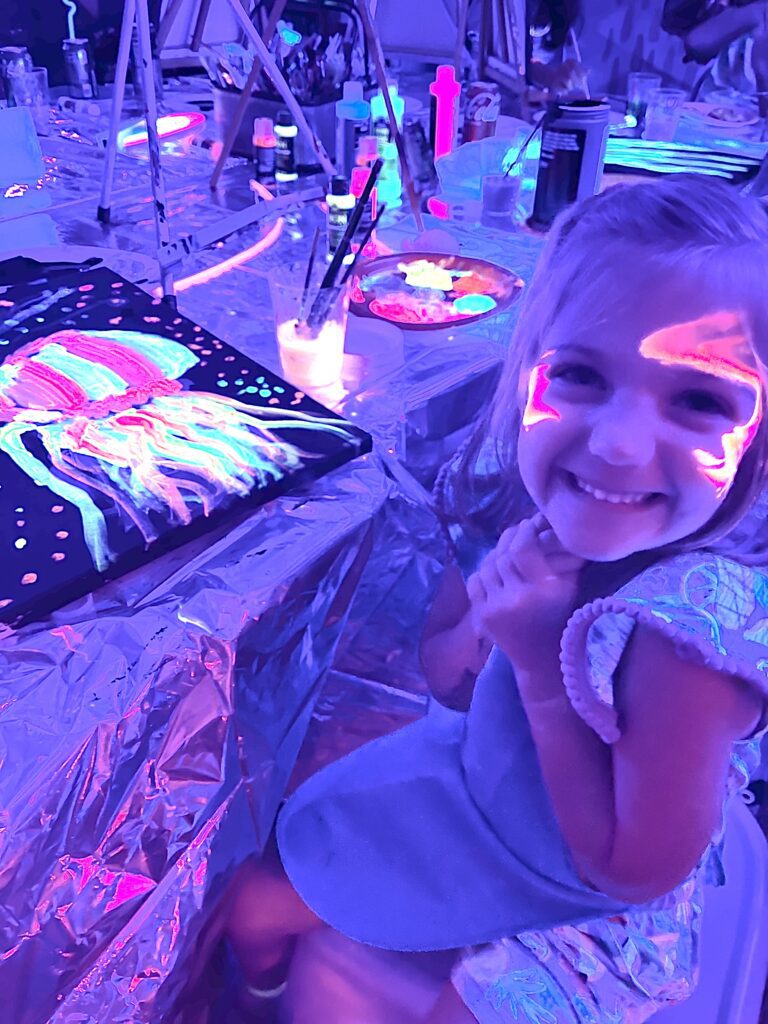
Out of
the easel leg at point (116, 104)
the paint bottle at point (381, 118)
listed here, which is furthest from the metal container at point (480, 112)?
the easel leg at point (116, 104)

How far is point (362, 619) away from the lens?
98cm

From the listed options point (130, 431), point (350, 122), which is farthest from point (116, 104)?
point (130, 431)

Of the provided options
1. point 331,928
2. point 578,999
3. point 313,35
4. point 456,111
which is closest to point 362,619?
point 331,928

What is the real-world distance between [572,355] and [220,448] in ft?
0.96

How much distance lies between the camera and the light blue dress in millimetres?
568

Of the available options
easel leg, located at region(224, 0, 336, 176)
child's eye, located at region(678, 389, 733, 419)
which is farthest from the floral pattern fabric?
easel leg, located at region(224, 0, 336, 176)

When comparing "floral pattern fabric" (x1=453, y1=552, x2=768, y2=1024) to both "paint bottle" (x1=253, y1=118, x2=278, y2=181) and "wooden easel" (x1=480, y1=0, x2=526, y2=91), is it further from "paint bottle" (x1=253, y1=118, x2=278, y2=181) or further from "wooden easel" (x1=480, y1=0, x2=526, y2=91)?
"wooden easel" (x1=480, y1=0, x2=526, y2=91)

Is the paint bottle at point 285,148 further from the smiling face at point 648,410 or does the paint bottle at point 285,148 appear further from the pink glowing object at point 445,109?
the smiling face at point 648,410

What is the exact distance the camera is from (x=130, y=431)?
68cm

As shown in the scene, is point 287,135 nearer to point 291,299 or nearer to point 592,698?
point 291,299

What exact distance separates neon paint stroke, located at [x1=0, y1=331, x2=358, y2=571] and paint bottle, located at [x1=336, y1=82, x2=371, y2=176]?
67 centimetres

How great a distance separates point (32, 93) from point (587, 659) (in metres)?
1.83

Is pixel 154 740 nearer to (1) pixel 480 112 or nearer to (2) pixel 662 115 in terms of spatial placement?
(1) pixel 480 112

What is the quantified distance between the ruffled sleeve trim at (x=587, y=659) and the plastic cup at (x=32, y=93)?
1.64 meters
